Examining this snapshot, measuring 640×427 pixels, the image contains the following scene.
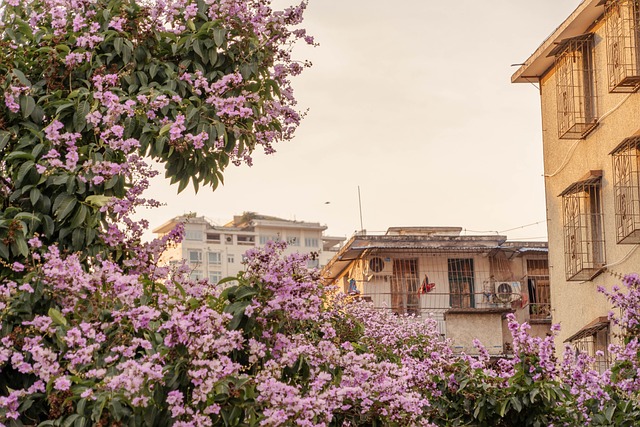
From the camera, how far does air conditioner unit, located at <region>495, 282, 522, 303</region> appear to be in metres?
38.7

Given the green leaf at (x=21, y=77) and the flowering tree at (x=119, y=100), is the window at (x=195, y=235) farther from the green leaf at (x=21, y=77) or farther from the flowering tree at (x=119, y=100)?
the green leaf at (x=21, y=77)

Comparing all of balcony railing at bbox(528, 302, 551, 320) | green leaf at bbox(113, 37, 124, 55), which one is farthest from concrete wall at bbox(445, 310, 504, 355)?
green leaf at bbox(113, 37, 124, 55)

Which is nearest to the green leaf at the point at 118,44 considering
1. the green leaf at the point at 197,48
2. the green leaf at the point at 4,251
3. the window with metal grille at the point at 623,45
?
the green leaf at the point at 197,48

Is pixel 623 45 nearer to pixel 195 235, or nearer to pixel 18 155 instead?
pixel 18 155

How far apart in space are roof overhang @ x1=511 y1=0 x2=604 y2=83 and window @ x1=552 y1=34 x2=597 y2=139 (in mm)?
150

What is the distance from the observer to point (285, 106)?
10453 mm

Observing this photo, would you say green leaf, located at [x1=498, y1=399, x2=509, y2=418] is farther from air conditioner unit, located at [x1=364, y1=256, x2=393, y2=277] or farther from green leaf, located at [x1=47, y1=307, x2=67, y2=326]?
air conditioner unit, located at [x1=364, y1=256, x2=393, y2=277]

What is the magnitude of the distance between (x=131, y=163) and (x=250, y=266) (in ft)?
6.03

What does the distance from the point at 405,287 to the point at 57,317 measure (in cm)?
3282

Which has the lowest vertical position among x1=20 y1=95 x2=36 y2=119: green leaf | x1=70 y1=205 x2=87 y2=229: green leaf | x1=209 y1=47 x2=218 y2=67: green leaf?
x1=70 y1=205 x2=87 y2=229: green leaf

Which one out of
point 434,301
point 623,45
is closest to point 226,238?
point 434,301

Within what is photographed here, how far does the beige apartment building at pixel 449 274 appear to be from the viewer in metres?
39.5

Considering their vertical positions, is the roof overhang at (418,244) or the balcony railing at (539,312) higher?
the roof overhang at (418,244)

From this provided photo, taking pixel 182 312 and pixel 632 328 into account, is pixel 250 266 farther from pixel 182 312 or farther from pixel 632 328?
pixel 632 328
